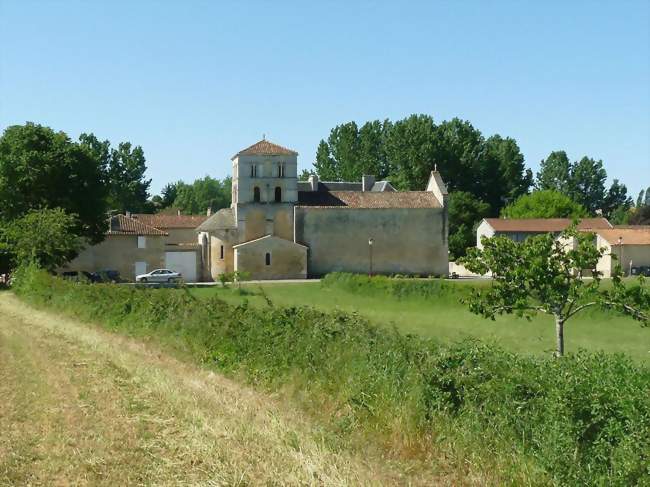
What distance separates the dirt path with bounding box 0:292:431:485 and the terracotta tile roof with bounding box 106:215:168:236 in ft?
152

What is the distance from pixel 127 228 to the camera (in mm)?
61406

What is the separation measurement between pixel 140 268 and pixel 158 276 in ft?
7.54

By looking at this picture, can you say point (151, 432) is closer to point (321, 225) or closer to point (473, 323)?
point (473, 323)

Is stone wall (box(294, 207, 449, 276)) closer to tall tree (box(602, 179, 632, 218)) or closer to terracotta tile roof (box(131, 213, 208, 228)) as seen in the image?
terracotta tile roof (box(131, 213, 208, 228))

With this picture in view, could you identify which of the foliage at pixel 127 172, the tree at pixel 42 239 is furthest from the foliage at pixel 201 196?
the tree at pixel 42 239

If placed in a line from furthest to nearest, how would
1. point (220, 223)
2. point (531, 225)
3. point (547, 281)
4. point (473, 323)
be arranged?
point (531, 225)
point (220, 223)
point (473, 323)
point (547, 281)

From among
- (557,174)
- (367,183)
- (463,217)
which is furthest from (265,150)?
(557,174)

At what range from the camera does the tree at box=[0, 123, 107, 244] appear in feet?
172

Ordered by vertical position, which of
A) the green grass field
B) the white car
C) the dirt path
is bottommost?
the green grass field

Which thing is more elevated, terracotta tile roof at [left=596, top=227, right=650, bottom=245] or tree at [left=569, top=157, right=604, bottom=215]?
tree at [left=569, top=157, right=604, bottom=215]

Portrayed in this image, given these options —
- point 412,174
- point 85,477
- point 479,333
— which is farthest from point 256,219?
point 85,477

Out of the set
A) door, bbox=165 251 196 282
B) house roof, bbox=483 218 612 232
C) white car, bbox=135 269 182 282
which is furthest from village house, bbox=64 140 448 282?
house roof, bbox=483 218 612 232

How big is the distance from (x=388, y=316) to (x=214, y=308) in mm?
18030

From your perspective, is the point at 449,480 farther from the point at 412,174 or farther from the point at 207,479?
the point at 412,174
